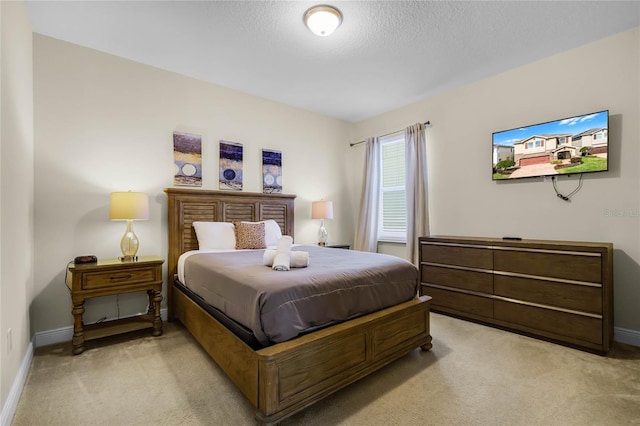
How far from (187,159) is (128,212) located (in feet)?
3.26

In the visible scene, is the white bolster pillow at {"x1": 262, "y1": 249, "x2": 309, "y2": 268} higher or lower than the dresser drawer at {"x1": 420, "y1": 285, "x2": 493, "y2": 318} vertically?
higher

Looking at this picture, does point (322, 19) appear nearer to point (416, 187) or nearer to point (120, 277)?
point (416, 187)

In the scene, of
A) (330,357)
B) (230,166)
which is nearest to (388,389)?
(330,357)

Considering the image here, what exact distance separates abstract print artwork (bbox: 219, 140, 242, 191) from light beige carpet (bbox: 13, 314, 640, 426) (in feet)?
→ 6.26

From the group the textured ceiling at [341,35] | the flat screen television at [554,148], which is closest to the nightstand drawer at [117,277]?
the textured ceiling at [341,35]

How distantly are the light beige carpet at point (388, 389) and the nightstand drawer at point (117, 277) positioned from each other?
0.54m

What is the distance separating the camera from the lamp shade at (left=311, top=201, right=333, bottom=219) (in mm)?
4234

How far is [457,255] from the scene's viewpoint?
315 cm

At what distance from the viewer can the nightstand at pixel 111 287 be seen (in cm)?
237

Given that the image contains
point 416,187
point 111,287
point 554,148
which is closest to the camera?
point 111,287

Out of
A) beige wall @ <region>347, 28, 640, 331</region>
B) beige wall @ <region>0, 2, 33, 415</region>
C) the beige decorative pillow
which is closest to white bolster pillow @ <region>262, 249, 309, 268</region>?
the beige decorative pillow

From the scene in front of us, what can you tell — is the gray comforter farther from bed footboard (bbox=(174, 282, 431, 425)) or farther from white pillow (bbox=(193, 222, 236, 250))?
white pillow (bbox=(193, 222, 236, 250))

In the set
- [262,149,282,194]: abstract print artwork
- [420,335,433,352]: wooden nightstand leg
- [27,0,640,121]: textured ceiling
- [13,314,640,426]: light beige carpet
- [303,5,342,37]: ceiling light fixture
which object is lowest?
[13,314,640,426]: light beige carpet

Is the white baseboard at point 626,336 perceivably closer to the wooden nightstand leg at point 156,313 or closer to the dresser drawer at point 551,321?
the dresser drawer at point 551,321
